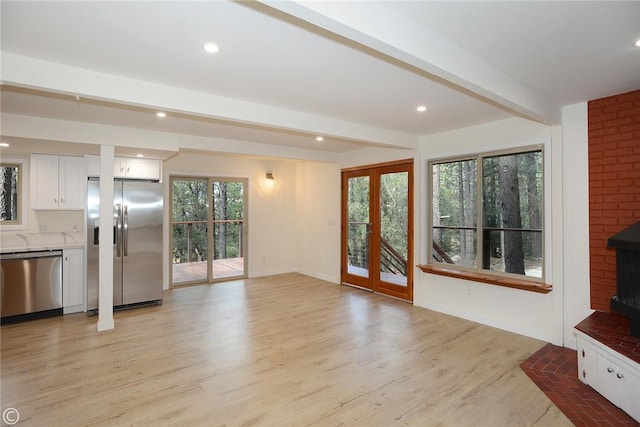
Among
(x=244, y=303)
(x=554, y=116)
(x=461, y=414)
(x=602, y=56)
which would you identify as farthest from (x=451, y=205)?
(x=244, y=303)

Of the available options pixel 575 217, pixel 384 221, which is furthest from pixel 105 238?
pixel 575 217

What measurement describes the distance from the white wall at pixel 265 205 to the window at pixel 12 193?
92.3 inches

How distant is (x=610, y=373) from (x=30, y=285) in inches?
243

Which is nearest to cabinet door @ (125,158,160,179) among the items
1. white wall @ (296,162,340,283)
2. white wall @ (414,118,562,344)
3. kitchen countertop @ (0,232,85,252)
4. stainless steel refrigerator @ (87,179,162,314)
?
stainless steel refrigerator @ (87,179,162,314)

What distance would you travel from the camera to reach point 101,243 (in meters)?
3.89

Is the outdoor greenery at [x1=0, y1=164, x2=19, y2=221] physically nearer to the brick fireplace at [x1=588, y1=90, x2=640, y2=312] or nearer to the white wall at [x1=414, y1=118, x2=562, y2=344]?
the white wall at [x1=414, y1=118, x2=562, y2=344]

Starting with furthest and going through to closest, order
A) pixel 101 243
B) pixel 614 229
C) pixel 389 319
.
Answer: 1. pixel 389 319
2. pixel 101 243
3. pixel 614 229

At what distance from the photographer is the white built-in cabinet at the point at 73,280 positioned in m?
4.42

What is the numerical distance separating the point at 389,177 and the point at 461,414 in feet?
12.2

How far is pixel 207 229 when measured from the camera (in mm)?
6297

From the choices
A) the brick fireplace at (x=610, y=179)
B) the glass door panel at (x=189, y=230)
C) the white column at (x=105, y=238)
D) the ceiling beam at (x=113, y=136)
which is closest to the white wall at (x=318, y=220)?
the ceiling beam at (x=113, y=136)

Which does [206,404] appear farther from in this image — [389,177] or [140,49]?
[389,177]

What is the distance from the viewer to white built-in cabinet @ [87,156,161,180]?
4.52 metres

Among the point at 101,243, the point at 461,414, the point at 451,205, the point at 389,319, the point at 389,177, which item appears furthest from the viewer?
the point at 389,177
